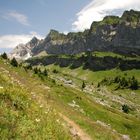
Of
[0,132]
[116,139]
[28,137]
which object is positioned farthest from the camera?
[116,139]

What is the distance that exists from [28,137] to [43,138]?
1.13 metres

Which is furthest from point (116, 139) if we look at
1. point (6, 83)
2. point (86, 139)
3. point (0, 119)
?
point (0, 119)

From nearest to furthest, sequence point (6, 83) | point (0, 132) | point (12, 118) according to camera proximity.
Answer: point (0, 132) → point (12, 118) → point (6, 83)

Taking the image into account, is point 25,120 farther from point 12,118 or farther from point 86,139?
point 86,139

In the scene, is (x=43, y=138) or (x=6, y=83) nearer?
(x=43, y=138)

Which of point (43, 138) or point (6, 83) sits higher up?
point (6, 83)

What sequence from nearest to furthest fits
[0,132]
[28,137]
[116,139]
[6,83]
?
1. [0,132]
2. [28,137]
3. [6,83]
4. [116,139]

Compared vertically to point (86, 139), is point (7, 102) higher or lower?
higher

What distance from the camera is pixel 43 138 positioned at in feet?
62.8

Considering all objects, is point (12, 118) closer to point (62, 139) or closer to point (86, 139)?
point (62, 139)

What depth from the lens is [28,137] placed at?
18.3 metres

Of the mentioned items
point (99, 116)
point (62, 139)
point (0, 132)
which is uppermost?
point (0, 132)

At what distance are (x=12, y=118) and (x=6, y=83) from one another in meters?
7.54

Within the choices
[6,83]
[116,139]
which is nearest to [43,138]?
[6,83]
